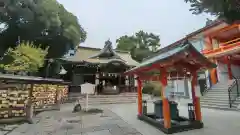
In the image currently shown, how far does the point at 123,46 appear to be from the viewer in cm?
3412

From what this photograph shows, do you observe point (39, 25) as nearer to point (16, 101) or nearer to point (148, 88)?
point (16, 101)

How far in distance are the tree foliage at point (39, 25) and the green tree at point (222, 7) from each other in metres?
16.4

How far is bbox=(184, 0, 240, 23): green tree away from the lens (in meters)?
3.59

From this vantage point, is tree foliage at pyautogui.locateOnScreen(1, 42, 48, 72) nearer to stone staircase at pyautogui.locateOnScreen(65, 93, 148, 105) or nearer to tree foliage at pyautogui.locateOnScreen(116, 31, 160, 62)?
stone staircase at pyautogui.locateOnScreen(65, 93, 148, 105)

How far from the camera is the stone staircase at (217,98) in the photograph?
985cm

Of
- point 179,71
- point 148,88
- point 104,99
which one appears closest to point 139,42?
point 148,88

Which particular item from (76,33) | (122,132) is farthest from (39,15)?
(122,132)

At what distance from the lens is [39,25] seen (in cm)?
1630

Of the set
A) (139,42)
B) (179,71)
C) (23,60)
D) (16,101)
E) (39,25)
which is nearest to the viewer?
(179,71)

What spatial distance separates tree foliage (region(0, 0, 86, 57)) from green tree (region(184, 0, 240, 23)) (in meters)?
16.4

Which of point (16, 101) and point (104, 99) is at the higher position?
point (16, 101)

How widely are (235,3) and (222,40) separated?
1597 centimetres

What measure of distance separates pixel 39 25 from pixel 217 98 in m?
19.0

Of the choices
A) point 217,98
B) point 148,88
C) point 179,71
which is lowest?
point 217,98
